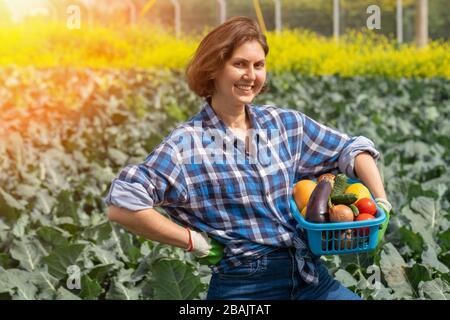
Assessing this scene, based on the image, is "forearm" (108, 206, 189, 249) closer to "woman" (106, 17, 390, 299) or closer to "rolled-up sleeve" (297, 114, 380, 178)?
"woman" (106, 17, 390, 299)

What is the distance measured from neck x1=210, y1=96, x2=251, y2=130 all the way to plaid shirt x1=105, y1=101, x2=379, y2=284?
3 cm

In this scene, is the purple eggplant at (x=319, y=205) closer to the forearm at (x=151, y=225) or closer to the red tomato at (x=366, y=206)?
the red tomato at (x=366, y=206)

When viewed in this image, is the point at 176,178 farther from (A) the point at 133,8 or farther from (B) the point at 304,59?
(A) the point at 133,8

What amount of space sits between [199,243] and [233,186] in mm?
213

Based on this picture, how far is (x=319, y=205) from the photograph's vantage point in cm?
317

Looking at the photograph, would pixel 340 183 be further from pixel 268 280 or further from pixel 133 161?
pixel 133 161

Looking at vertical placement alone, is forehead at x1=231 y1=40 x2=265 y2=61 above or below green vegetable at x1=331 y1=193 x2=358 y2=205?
above

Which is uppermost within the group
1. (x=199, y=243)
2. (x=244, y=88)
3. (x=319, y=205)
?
(x=244, y=88)

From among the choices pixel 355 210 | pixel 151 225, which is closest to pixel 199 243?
pixel 151 225

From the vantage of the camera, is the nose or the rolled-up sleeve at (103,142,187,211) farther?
the nose

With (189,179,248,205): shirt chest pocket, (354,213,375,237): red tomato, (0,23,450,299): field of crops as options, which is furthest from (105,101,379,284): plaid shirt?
(0,23,450,299): field of crops

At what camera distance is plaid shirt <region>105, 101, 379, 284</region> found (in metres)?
3.20

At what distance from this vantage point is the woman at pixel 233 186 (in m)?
3.19

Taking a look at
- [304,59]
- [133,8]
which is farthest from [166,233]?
[133,8]
